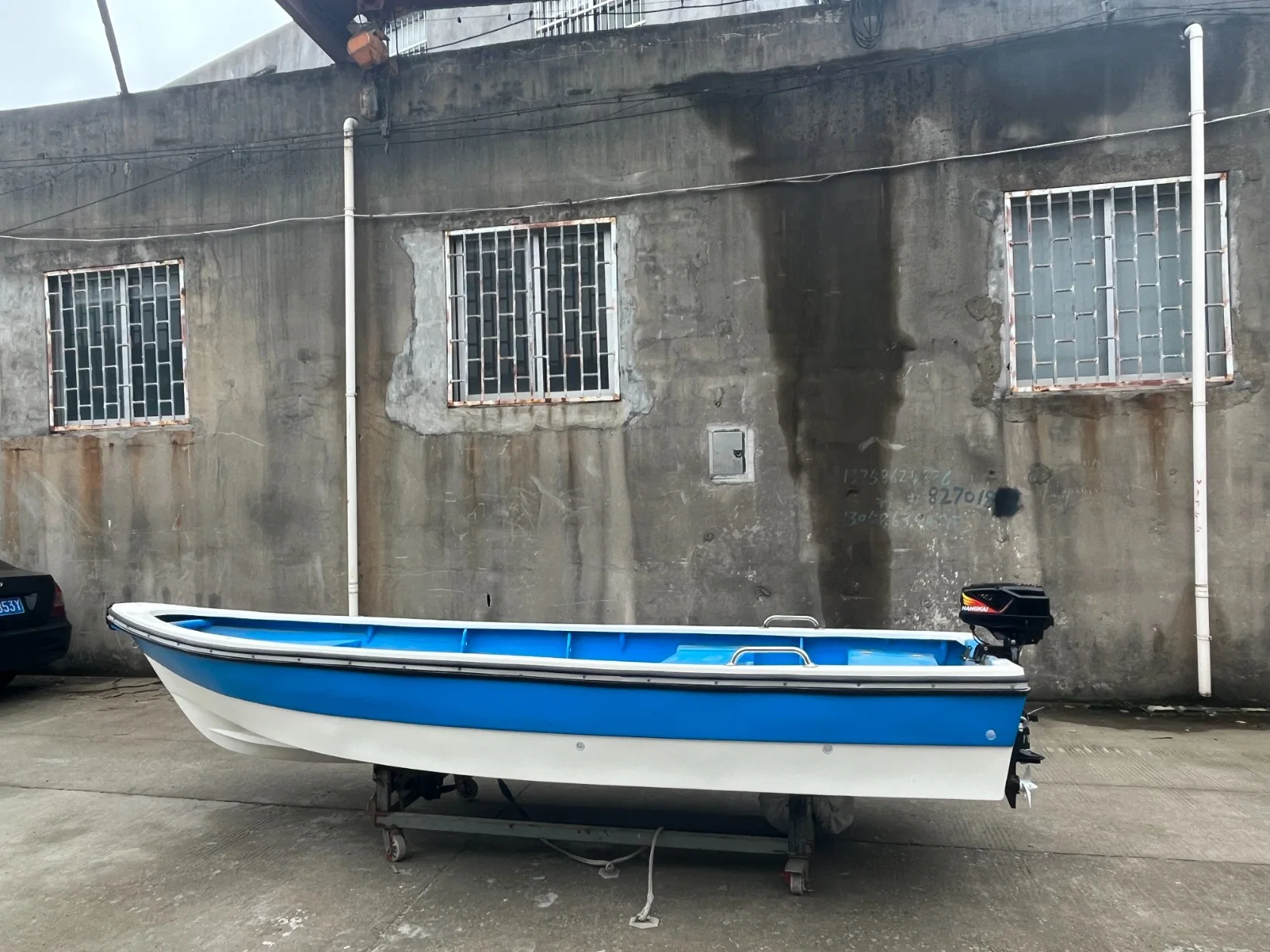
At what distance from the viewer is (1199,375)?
5387 mm

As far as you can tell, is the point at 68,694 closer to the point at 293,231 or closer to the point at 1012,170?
the point at 293,231

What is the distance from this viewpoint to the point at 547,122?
645cm

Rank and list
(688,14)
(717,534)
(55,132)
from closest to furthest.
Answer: (717,534) < (55,132) < (688,14)

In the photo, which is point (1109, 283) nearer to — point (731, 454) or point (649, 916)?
point (731, 454)

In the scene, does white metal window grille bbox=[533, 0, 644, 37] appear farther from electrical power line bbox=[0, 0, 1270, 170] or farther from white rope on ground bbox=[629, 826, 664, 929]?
white rope on ground bbox=[629, 826, 664, 929]

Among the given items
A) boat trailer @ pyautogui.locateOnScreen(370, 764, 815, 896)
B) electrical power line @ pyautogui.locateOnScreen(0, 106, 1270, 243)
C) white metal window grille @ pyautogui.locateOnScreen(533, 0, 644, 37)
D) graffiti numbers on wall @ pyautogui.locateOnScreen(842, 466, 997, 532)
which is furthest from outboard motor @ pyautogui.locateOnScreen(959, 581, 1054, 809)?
white metal window grille @ pyautogui.locateOnScreen(533, 0, 644, 37)

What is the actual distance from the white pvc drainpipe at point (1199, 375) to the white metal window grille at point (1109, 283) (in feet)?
0.55

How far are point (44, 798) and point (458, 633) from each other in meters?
2.43

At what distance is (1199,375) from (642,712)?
4556mm

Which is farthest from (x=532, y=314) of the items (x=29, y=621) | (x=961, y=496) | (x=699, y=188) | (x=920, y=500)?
(x=29, y=621)

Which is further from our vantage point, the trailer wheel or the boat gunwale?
the trailer wheel

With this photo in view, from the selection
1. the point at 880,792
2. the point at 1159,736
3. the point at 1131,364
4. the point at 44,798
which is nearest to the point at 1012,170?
the point at 1131,364

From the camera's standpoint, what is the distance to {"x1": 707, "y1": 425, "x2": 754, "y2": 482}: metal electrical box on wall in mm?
6090

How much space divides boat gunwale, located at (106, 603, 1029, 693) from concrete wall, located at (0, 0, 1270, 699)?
8.13 feet
